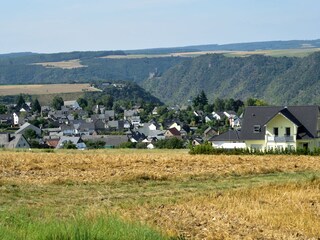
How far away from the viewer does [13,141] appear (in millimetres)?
77375

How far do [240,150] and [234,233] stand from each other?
2644 cm

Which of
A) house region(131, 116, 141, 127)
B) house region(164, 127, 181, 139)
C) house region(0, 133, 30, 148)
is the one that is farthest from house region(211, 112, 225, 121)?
house region(0, 133, 30, 148)

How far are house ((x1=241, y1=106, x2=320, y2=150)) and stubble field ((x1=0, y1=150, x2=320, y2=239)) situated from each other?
17.4m

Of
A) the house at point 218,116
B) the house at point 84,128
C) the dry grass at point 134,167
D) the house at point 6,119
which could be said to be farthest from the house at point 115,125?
the dry grass at point 134,167

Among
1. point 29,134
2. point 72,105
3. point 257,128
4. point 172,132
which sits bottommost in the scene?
point 72,105

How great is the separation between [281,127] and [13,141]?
122ft

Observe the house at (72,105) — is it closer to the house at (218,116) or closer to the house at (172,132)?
the house at (218,116)

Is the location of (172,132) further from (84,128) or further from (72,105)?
(72,105)

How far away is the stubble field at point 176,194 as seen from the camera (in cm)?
1379

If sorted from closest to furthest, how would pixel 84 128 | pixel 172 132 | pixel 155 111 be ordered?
pixel 172 132 < pixel 84 128 < pixel 155 111

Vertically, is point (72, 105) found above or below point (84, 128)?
below

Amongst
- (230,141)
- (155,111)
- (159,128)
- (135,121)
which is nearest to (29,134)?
(159,128)

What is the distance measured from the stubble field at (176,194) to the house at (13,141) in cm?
4502

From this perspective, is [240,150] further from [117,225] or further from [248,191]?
[117,225]
